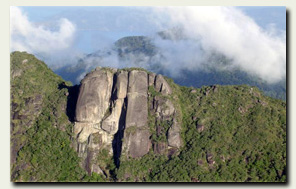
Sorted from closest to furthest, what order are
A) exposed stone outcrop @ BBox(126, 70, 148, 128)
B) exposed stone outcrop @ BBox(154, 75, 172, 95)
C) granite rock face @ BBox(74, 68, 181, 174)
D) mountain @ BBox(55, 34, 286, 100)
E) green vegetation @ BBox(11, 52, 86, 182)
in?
green vegetation @ BBox(11, 52, 86, 182) < granite rock face @ BBox(74, 68, 181, 174) < exposed stone outcrop @ BBox(126, 70, 148, 128) < exposed stone outcrop @ BBox(154, 75, 172, 95) < mountain @ BBox(55, 34, 286, 100)

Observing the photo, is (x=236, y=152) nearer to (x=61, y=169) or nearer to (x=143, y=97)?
(x=143, y=97)

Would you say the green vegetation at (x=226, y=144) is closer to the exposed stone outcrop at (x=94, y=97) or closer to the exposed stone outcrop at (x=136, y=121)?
the exposed stone outcrop at (x=136, y=121)

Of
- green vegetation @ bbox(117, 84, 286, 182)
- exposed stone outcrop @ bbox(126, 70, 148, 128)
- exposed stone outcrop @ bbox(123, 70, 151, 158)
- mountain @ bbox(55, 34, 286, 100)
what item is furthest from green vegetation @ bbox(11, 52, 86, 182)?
mountain @ bbox(55, 34, 286, 100)

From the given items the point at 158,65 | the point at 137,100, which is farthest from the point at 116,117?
the point at 158,65

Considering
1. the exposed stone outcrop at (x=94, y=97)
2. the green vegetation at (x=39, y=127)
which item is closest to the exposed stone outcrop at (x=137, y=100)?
the exposed stone outcrop at (x=94, y=97)

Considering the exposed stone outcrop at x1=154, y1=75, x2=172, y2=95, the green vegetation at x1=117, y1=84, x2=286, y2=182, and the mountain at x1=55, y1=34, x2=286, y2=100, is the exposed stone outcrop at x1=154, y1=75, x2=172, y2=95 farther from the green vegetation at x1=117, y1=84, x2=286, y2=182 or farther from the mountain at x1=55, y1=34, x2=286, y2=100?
the mountain at x1=55, y1=34, x2=286, y2=100

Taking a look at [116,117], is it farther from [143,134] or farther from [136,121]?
[143,134]

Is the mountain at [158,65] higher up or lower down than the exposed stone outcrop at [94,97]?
higher up
